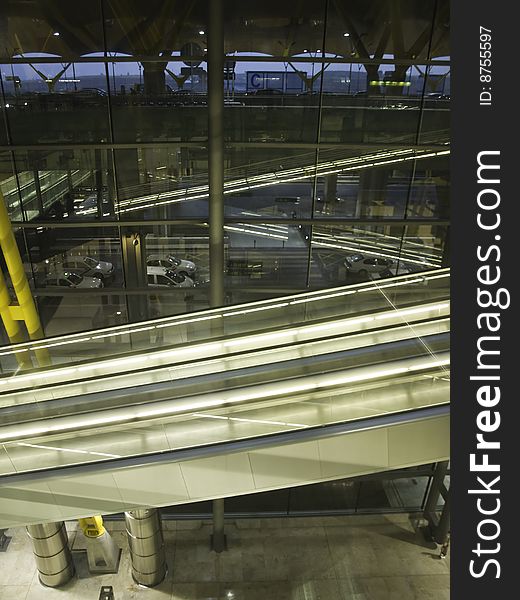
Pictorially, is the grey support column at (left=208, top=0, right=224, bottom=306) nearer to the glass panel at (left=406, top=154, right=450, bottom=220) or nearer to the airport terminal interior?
the airport terminal interior

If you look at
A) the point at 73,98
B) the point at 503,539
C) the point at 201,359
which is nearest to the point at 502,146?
the point at 503,539

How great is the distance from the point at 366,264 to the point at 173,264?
15.8 feet

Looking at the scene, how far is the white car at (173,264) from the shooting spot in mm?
12836

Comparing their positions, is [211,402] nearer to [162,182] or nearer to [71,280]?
[162,182]

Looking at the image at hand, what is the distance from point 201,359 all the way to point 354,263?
6633 millimetres

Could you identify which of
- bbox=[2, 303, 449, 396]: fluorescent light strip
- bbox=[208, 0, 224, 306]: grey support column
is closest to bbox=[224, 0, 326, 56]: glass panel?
bbox=[208, 0, 224, 306]: grey support column

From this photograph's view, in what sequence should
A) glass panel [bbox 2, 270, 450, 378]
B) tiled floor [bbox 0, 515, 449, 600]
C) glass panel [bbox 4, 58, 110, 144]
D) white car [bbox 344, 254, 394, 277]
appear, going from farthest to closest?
white car [bbox 344, 254, 394, 277] < tiled floor [bbox 0, 515, 449, 600] < glass panel [bbox 4, 58, 110, 144] < glass panel [bbox 2, 270, 450, 378]

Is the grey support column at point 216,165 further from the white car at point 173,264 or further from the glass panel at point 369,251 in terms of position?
the glass panel at point 369,251

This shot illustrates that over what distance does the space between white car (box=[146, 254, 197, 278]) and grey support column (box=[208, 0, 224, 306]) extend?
874mm

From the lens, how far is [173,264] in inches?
509

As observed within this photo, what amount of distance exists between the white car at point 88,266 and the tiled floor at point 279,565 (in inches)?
248

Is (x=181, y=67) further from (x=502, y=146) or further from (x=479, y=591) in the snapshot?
(x=479, y=591)

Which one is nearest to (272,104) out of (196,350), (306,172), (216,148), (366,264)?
(306,172)

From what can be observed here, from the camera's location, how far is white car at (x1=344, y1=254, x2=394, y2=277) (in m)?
13.2
